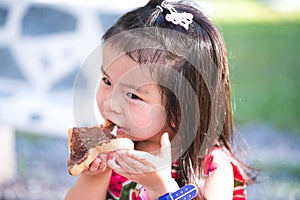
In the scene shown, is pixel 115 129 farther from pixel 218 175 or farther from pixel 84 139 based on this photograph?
pixel 218 175

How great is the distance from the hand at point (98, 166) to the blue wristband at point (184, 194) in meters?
0.18

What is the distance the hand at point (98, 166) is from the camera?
1.73 meters

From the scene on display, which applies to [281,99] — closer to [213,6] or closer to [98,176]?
[213,6]

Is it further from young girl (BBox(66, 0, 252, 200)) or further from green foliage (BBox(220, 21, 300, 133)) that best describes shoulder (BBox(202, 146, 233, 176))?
green foliage (BBox(220, 21, 300, 133))

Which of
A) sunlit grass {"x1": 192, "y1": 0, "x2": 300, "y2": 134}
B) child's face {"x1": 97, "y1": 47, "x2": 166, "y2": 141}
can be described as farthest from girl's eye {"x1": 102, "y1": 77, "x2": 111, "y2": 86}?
sunlit grass {"x1": 192, "y1": 0, "x2": 300, "y2": 134}

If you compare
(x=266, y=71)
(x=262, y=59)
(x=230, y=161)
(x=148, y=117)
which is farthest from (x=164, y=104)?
(x=262, y=59)

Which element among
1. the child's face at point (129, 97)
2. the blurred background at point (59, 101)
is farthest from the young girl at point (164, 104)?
the blurred background at point (59, 101)

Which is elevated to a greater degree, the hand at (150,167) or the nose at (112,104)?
the nose at (112,104)

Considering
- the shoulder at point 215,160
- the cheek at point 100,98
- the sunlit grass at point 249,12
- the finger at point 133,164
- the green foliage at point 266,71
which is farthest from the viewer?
the sunlit grass at point 249,12

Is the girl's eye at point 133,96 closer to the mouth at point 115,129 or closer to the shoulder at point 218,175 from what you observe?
the mouth at point 115,129

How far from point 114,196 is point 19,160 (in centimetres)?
158

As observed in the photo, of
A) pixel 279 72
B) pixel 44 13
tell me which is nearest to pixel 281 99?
pixel 279 72

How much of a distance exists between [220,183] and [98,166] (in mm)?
306

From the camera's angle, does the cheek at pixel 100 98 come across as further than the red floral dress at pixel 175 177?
No
